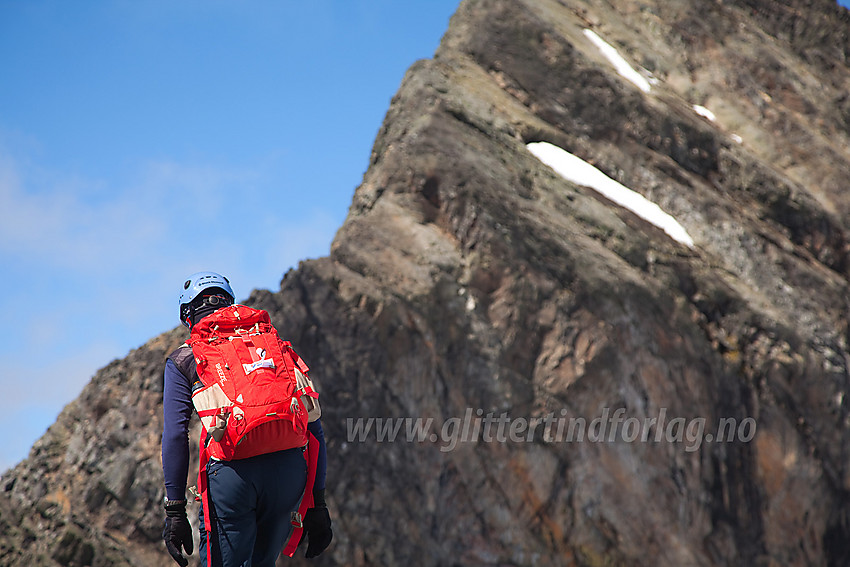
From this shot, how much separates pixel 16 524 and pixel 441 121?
9.88m

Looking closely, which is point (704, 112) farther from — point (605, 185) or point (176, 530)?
point (176, 530)

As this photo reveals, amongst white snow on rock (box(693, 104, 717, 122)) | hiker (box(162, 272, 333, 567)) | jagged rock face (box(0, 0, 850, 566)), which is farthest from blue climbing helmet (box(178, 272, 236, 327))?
white snow on rock (box(693, 104, 717, 122))

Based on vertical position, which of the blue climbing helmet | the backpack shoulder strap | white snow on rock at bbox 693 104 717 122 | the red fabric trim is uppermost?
white snow on rock at bbox 693 104 717 122

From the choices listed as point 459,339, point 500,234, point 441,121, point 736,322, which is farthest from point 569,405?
point 441,121

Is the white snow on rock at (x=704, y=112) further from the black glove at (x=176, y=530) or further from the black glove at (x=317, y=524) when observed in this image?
the black glove at (x=176, y=530)

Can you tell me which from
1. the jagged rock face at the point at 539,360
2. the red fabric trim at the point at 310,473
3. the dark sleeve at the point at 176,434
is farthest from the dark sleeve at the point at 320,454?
the jagged rock face at the point at 539,360

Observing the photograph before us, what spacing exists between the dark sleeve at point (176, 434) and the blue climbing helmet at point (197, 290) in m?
0.58

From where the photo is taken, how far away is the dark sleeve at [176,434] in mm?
5688

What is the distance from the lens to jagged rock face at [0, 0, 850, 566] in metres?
12.8

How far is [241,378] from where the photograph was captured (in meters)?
5.70

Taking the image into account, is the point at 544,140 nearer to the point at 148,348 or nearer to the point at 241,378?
→ the point at 148,348

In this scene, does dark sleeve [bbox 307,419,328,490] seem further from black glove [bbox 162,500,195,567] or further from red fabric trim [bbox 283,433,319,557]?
black glove [bbox 162,500,195,567]

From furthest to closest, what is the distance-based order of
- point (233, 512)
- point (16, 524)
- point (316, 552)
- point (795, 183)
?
1. point (795, 183)
2. point (16, 524)
3. point (316, 552)
4. point (233, 512)

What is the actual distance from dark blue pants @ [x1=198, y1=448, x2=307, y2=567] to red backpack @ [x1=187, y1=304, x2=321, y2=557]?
8 centimetres
